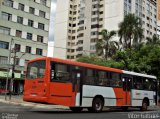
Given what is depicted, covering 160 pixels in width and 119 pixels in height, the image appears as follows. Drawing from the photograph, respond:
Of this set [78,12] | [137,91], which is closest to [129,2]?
[78,12]

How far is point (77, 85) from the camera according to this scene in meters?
19.8

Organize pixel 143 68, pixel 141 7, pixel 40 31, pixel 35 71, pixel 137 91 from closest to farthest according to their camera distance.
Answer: pixel 35 71, pixel 137 91, pixel 143 68, pixel 40 31, pixel 141 7

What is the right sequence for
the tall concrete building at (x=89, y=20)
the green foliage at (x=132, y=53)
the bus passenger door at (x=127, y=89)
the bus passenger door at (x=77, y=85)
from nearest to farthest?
1. the bus passenger door at (x=77, y=85)
2. the bus passenger door at (x=127, y=89)
3. the green foliage at (x=132, y=53)
4. the tall concrete building at (x=89, y=20)

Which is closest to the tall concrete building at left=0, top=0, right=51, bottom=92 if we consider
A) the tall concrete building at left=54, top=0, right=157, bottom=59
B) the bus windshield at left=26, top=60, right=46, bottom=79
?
the tall concrete building at left=54, top=0, right=157, bottom=59

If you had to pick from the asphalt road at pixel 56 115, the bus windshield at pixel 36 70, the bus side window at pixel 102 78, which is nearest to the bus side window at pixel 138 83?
the bus side window at pixel 102 78

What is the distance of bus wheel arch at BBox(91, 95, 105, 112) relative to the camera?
21078 mm

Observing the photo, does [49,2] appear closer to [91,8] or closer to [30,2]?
[30,2]

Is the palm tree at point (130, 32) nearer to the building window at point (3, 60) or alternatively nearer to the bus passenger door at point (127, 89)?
the building window at point (3, 60)

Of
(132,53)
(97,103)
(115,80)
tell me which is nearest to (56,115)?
(97,103)

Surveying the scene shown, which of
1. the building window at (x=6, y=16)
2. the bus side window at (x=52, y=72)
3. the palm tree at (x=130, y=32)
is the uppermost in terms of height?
the building window at (x=6, y=16)

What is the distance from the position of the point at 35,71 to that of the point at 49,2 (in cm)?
4895

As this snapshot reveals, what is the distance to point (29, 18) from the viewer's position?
62.1 metres

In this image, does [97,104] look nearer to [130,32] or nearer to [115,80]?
[115,80]

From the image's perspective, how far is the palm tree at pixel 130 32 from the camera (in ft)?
183
